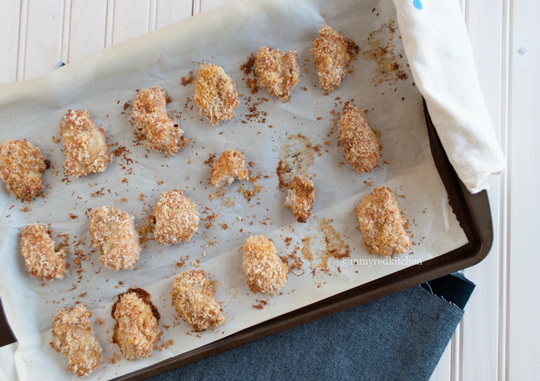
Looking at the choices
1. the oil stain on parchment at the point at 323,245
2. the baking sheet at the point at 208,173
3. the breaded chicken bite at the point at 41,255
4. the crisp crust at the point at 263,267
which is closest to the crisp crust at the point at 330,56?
the baking sheet at the point at 208,173

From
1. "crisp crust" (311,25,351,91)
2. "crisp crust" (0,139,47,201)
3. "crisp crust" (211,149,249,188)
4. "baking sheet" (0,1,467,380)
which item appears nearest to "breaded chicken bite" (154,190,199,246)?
"baking sheet" (0,1,467,380)

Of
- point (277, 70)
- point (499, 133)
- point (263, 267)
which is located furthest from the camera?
point (499, 133)

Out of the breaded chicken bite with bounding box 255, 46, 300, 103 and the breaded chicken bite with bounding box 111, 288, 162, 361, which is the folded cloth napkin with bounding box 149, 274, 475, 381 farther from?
the breaded chicken bite with bounding box 255, 46, 300, 103

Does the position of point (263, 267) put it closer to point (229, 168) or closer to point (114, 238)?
point (229, 168)

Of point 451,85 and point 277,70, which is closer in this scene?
point 451,85

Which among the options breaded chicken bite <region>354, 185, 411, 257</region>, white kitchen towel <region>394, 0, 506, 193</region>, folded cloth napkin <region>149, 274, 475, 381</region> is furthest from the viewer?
folded cloth napkin <region>149, 274, 475, 381</region>

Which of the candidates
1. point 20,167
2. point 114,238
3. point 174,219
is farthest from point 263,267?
point 20,167

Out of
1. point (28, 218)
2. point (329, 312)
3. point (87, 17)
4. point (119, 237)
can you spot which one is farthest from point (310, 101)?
point (28, 218)
